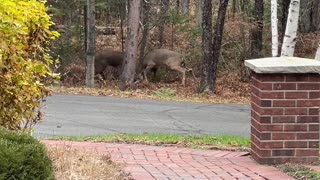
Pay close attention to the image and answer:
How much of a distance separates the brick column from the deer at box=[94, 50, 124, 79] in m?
17.4

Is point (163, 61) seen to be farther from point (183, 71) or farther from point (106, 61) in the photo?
point (106, 61)

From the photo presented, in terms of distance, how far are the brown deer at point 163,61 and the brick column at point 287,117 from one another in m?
16.0

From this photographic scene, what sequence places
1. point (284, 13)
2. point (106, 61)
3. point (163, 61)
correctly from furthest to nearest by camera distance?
point (106, 61) < point (163, 61) < point (284, 13)

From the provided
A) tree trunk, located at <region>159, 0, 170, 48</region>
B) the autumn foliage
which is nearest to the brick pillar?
the autumn foliage

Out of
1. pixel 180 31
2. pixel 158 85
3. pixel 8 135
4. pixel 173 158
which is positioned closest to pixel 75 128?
pixel 173 158

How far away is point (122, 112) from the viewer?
13.3 m

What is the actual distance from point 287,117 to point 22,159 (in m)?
3.24

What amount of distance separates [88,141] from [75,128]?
2.63m

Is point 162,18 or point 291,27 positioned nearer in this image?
point 291,27

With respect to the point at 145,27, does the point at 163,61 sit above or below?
below

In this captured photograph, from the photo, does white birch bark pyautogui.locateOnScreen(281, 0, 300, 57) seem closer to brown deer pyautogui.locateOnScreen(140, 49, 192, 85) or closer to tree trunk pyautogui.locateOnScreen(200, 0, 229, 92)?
tree trunk pyautogui.locateOnScreen(200, 0, 229, 92)

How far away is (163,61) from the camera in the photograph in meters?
22.6

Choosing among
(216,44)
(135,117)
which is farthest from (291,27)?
(216,44)

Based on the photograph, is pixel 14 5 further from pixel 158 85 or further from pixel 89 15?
pixel 158 85
